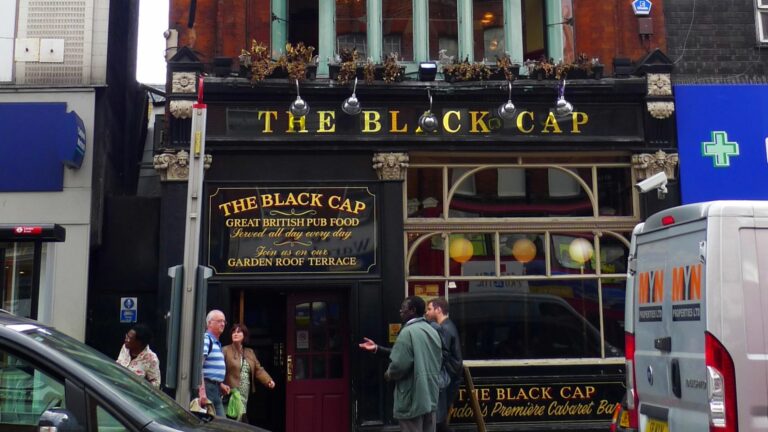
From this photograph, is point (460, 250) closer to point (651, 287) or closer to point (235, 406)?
point (235, 406)

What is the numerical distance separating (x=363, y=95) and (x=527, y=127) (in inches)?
89.7

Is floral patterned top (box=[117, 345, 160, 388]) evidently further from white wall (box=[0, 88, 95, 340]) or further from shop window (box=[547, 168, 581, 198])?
shop window (box=[547, 168, 581, 198])

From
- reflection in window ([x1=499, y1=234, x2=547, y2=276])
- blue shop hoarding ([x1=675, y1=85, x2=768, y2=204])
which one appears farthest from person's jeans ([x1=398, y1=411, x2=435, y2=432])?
blue shop hoarding ([x1=675, y1=85, x2=768, y2=204])

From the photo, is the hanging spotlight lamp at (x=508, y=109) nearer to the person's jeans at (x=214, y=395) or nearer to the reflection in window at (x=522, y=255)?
the reflection in window at (x=522, y=255)

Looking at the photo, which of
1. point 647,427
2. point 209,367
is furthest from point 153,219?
point 647,427

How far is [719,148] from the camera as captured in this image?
11.0 m

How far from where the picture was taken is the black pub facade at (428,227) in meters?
10.5

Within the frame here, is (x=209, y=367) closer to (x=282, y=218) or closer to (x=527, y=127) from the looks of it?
(x=282, y=218)

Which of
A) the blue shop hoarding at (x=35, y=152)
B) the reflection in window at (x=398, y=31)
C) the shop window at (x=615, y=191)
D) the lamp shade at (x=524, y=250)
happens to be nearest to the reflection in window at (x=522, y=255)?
the lamp shade at (x=524, y=250)

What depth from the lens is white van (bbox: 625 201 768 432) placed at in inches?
204

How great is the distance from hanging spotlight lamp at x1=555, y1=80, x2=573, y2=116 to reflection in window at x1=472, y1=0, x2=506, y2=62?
3.66 feet

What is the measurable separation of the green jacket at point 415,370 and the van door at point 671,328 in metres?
1.96

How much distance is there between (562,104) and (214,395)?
600cm

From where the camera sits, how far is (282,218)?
10.7 m
